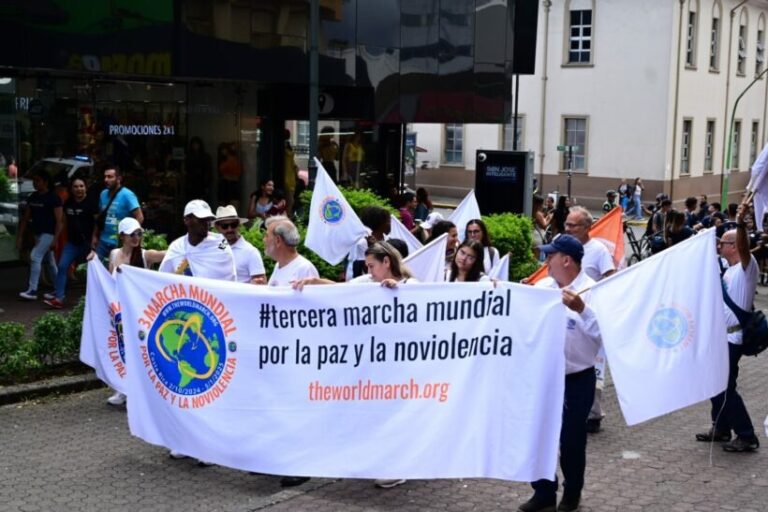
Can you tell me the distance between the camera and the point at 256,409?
729cm

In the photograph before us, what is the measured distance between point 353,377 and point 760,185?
3663mm

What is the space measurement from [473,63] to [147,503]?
622 inches

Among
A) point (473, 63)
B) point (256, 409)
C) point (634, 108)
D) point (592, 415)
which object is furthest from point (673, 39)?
point (256, 409)

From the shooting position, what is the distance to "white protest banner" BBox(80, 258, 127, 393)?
900cm

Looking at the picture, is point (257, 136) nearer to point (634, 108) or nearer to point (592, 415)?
point (592, 415)

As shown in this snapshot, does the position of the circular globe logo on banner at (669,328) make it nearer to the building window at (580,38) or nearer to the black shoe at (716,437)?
the black shoe at (716,437)

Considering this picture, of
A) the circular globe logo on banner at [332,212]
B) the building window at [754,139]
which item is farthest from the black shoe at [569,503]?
the building window at [754,139]

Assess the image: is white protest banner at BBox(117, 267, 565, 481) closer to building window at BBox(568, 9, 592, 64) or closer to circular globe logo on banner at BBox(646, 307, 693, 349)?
circular globe logo on banner at BBox(646, 307, 693, 349)

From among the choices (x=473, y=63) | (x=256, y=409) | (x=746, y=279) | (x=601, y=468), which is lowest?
(x=601, y=468)

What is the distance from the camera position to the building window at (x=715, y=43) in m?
46.2

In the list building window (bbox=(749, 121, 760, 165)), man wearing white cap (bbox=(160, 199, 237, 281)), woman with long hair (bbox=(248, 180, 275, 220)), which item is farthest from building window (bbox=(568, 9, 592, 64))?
man wearing white cap (bbox=(160, 199, 237, 281))

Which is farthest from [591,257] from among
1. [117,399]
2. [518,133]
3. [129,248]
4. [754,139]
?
[754,139]

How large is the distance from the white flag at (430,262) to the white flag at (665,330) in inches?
117

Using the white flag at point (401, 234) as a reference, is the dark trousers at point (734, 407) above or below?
below
